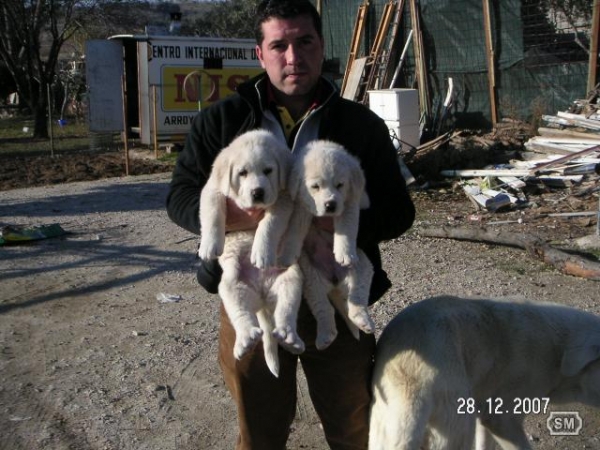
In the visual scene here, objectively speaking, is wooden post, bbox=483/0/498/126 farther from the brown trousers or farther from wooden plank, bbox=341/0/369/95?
the brown trousers

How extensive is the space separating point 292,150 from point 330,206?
1.34 feet

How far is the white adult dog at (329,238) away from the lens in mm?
2498

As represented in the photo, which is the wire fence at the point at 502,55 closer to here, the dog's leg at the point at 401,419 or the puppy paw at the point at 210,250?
the dog's leg at the point at 401,419

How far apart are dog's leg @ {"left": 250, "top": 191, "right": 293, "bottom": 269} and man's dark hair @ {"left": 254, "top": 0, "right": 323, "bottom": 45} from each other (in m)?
0.66

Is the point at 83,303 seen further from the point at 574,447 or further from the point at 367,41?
the point at 367,41

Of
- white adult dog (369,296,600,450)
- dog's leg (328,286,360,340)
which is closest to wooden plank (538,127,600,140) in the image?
white adult dog (369,296,600,450)

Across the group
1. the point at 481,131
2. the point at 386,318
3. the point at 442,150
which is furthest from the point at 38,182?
the point at 386,318

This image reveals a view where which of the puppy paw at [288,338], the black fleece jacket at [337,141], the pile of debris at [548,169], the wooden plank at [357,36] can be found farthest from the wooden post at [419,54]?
the puppy paw at [288,338]

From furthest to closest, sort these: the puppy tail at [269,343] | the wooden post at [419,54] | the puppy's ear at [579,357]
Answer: the wooden post at [419,54] → the puppy's ear at [579,357] → the puppy tail at [269,343]

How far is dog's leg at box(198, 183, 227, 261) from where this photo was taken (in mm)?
2553

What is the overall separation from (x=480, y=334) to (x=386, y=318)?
2437 millimetres

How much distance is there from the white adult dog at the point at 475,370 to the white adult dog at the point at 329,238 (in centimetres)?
37

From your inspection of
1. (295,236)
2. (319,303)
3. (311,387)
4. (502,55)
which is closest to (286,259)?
(295,236)

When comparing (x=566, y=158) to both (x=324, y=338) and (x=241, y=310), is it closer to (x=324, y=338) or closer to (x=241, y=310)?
(x=324, y=338)
